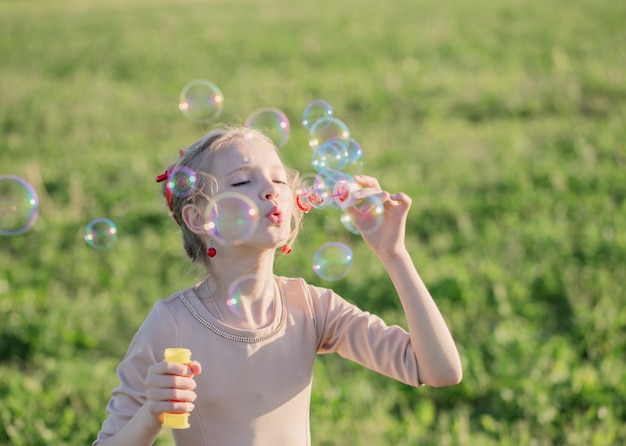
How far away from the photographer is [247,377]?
2.21 meters

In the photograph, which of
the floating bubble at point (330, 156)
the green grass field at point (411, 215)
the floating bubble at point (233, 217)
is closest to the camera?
the floating bubble at point (233, 217)

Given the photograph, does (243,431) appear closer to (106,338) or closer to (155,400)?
(155,400)

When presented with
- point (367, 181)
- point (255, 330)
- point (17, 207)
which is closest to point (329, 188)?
point (367, 181)

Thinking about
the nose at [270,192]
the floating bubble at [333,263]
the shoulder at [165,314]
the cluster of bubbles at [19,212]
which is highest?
the nose at [270,192]

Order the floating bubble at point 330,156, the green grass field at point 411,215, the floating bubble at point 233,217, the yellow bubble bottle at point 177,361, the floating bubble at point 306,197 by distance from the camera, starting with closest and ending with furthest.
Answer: the yellow bubble bottle at point 177,361
the floating bubble at point 233,217
the floating bubble at point 306,197
the floating bubble at point 330,156
the green grass field at point 411,215

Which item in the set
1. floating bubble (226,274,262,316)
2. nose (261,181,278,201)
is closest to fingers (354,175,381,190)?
nose (261,181,278,201)

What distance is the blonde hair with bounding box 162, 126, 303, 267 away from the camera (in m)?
2.29

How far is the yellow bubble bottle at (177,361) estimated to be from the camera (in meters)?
1.89

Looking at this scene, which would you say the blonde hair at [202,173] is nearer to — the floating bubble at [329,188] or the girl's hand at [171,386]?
the floating bubble at [329,188]

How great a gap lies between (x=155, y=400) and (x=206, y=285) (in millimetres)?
493

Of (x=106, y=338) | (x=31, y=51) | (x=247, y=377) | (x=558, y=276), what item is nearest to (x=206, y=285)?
(x=247, y=377)

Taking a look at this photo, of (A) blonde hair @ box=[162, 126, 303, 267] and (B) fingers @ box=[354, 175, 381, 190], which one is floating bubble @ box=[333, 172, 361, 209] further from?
(A) blonde hair @ box=[162, 126, 303, 267]

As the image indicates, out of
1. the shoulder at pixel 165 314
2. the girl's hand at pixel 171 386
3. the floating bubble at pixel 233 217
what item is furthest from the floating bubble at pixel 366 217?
the girl's hand at pixel 171 386

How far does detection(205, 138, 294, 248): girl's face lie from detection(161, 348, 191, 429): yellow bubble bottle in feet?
1.30
